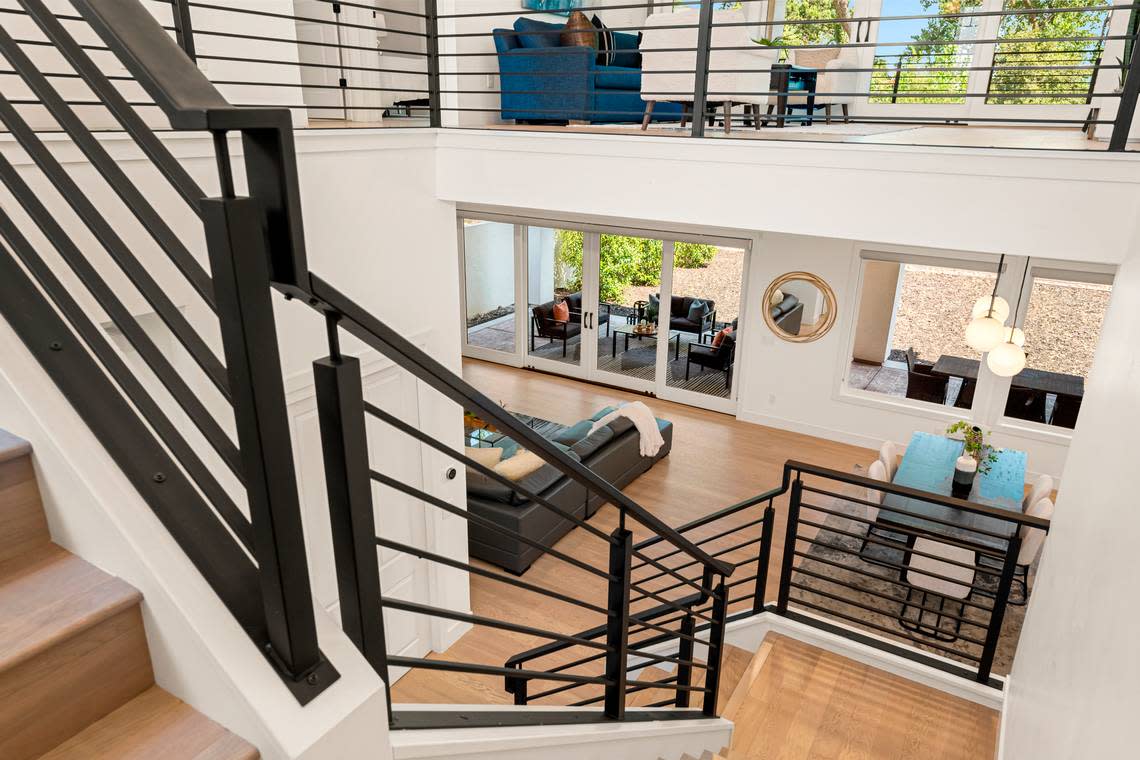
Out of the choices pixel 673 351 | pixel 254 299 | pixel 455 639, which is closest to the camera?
pixel 254 299

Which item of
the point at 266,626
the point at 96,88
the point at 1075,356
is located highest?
the point at 96,88

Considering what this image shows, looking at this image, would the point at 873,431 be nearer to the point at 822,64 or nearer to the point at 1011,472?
the point at 1011,472

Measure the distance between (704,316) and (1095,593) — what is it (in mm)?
7272

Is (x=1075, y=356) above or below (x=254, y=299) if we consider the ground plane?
below

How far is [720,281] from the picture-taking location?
8734 millimetres

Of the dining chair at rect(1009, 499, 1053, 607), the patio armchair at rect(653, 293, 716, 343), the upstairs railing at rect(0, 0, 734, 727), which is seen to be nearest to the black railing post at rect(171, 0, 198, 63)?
the upstairs railing at rect(0, 0, 734, 727)

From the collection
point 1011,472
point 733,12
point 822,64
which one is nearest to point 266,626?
point 1011,472

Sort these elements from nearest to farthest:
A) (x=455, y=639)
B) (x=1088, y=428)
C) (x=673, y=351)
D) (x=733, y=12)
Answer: (x=1088, y=428) → (x=455, y=639) → (x=733, y=12) → (x=673, y=351)

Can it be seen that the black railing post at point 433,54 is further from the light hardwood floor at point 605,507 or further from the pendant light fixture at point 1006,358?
the pendant light fixture at point 1006,358

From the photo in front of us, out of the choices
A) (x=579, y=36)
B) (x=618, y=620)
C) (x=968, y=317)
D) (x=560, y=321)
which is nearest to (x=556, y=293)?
(x=560, y=321)

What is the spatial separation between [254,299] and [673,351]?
8658mm

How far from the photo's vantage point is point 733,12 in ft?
23.0

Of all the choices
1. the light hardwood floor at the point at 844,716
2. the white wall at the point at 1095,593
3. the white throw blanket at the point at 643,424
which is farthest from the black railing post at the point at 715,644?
the white throw blanket at the point at 643,424

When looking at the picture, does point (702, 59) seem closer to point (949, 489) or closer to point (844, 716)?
point (844, 716)
